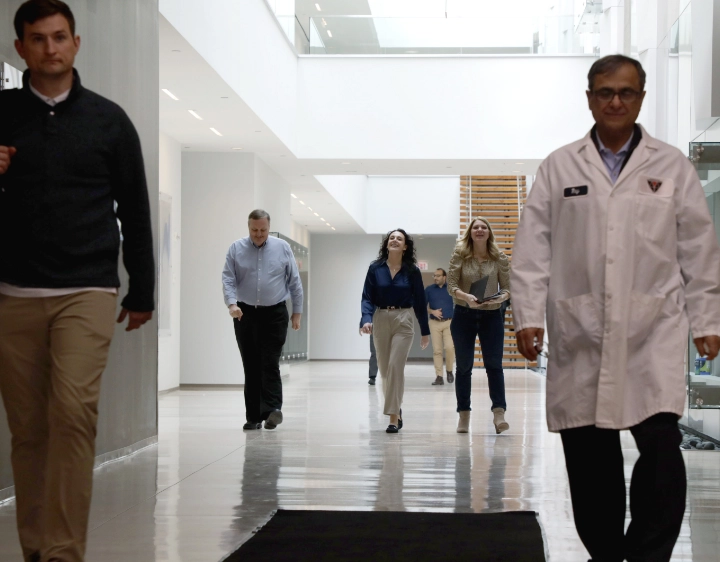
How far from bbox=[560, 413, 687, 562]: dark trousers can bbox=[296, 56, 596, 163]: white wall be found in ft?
40.9

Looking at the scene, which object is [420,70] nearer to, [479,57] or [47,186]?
[479,57]

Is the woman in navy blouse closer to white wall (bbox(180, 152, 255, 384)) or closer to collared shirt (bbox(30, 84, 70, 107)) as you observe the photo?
collared shirt (bbox(30, 84, 70, 107))

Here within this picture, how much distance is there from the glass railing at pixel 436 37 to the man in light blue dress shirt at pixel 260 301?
25.8ft

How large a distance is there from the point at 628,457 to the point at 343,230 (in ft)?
68.8

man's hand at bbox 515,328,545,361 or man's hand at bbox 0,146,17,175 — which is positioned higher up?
man's hand at bbox 0,146,17,175

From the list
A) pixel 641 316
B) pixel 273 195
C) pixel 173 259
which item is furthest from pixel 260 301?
pixel 273 195

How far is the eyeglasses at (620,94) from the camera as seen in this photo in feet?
10.5

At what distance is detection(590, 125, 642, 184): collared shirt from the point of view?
326 centimetres

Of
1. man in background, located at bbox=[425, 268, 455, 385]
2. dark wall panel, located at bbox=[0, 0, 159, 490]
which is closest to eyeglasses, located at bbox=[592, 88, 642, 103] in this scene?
dark wall panel, located at bbox=[0, 0, 159, 490]

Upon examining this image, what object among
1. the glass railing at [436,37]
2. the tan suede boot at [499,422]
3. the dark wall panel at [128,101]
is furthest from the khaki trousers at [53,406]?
the glass railing at [436,37]

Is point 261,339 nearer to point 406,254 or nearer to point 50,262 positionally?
point 406,254

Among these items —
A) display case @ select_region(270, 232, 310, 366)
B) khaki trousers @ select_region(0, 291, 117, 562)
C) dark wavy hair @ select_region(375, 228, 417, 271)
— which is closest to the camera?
khaki trousers @ select_region(0, 291, 117, 562)

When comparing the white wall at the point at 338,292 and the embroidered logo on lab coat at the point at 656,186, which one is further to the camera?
the white wall at the point at 338,292

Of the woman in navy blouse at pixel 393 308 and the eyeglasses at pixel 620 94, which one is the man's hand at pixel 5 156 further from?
the woman in navy blouse at pixel 393 308
